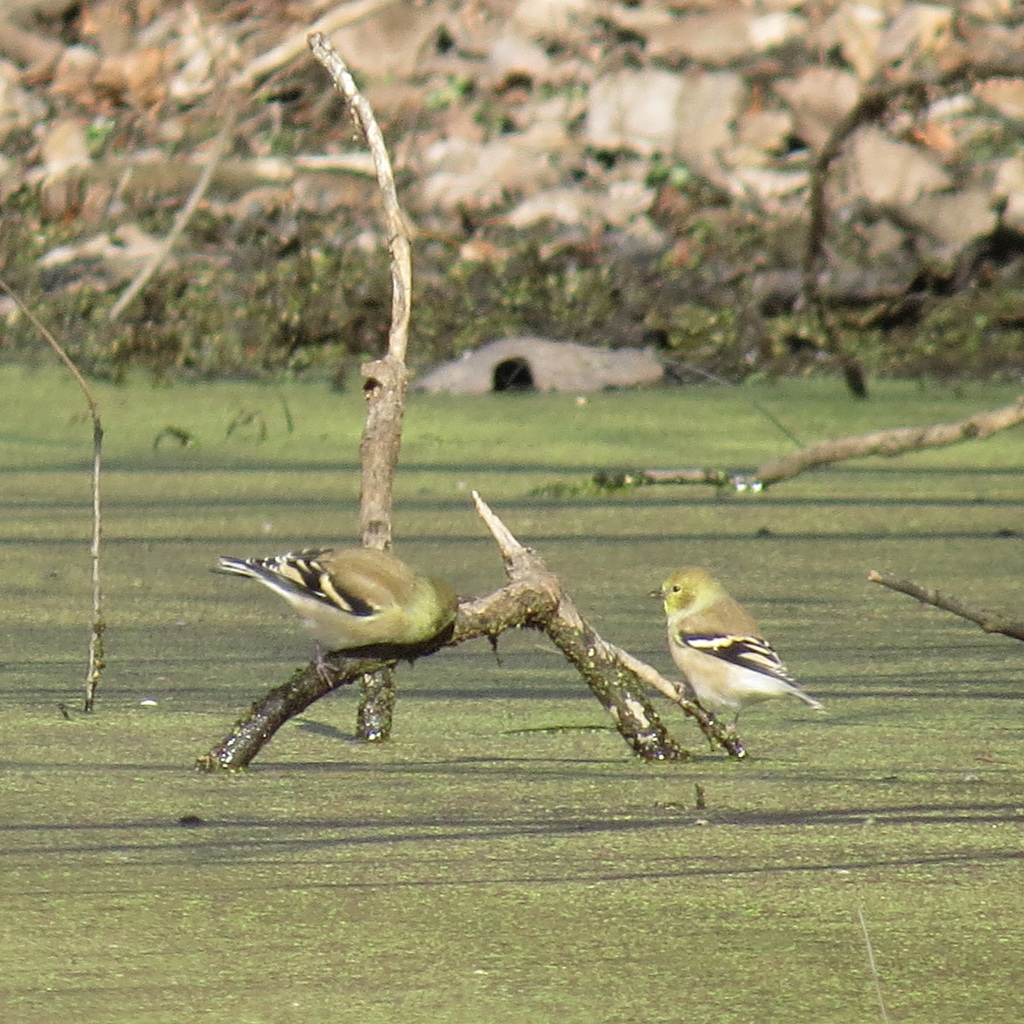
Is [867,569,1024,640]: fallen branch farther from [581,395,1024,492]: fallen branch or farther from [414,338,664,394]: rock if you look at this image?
[414,338,664,394]: rock

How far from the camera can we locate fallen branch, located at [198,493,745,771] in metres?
3.16

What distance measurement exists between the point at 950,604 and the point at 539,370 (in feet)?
17.5

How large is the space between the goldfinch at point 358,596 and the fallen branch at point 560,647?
3 centimetres

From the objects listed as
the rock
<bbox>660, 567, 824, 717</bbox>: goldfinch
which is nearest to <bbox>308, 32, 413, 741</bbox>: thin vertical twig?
<bbox>660, 567, 824, 717</bbox>: goldfinch

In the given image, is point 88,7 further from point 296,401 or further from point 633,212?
point 296,401

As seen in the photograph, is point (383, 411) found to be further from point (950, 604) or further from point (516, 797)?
point (950, 604)

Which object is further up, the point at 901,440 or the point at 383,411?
the point at 383,411

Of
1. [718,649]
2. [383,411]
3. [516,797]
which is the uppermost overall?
[383,411]

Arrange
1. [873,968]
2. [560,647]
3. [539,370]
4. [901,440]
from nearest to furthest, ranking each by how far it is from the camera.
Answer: [873,968] < [560,647] < [901,440] < [539,370]

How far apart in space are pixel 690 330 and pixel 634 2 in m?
2.86

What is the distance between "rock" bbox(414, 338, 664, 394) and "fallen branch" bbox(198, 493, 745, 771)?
16.0 ft

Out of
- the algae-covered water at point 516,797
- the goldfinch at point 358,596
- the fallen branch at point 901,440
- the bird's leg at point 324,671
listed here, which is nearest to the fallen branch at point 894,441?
the fallen branch at point 901,440

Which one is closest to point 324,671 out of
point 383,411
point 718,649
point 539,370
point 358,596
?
point 358,596

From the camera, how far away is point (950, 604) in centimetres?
299
